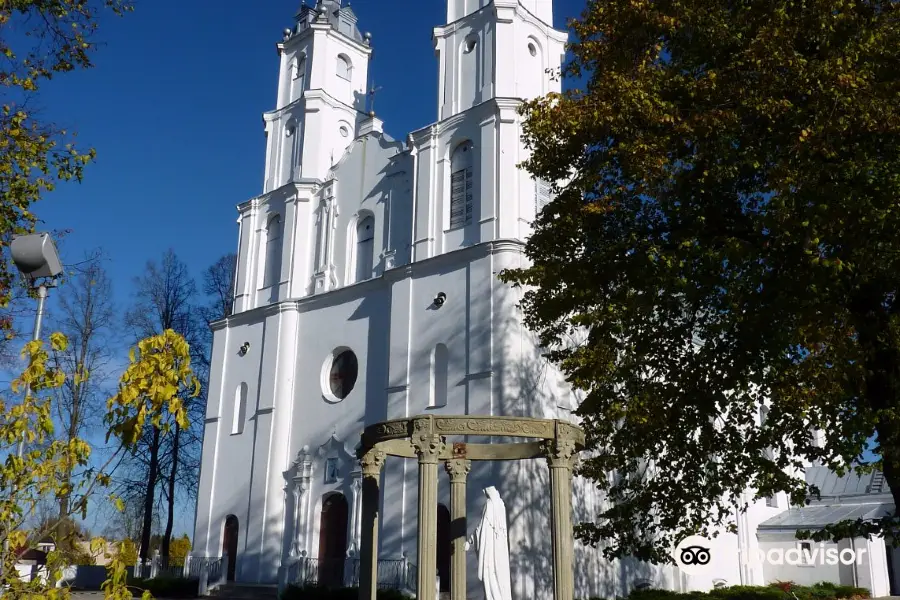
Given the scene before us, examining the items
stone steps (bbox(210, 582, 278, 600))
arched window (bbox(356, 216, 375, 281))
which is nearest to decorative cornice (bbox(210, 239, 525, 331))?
arched window (bbox(356, 216, 375, 281))

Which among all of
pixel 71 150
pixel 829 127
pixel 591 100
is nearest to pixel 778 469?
pixel 829 127

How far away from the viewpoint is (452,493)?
15227 mm

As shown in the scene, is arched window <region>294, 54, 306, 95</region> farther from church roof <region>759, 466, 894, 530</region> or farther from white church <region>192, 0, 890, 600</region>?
church roof <region>759, 466, 894, 530</region>

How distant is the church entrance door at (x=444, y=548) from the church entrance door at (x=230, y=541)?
8.97 metres

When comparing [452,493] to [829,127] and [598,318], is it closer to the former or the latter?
[598,318]

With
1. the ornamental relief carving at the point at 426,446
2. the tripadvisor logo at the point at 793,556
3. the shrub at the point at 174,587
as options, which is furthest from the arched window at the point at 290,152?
the ornamental relief carving at the point at 426,446

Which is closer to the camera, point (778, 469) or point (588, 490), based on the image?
point (778, 469)

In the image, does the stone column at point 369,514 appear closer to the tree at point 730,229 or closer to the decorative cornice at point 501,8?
the tree at point 730,229

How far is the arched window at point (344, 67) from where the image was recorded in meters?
33.2

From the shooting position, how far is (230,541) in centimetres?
2862

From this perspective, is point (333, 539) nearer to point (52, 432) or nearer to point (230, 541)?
point (230, 541)

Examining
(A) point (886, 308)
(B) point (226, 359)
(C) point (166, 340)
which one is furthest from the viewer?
(B) point (226, 359)

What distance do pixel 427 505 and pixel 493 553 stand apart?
1.51 meters

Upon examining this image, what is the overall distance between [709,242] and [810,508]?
27.2m
